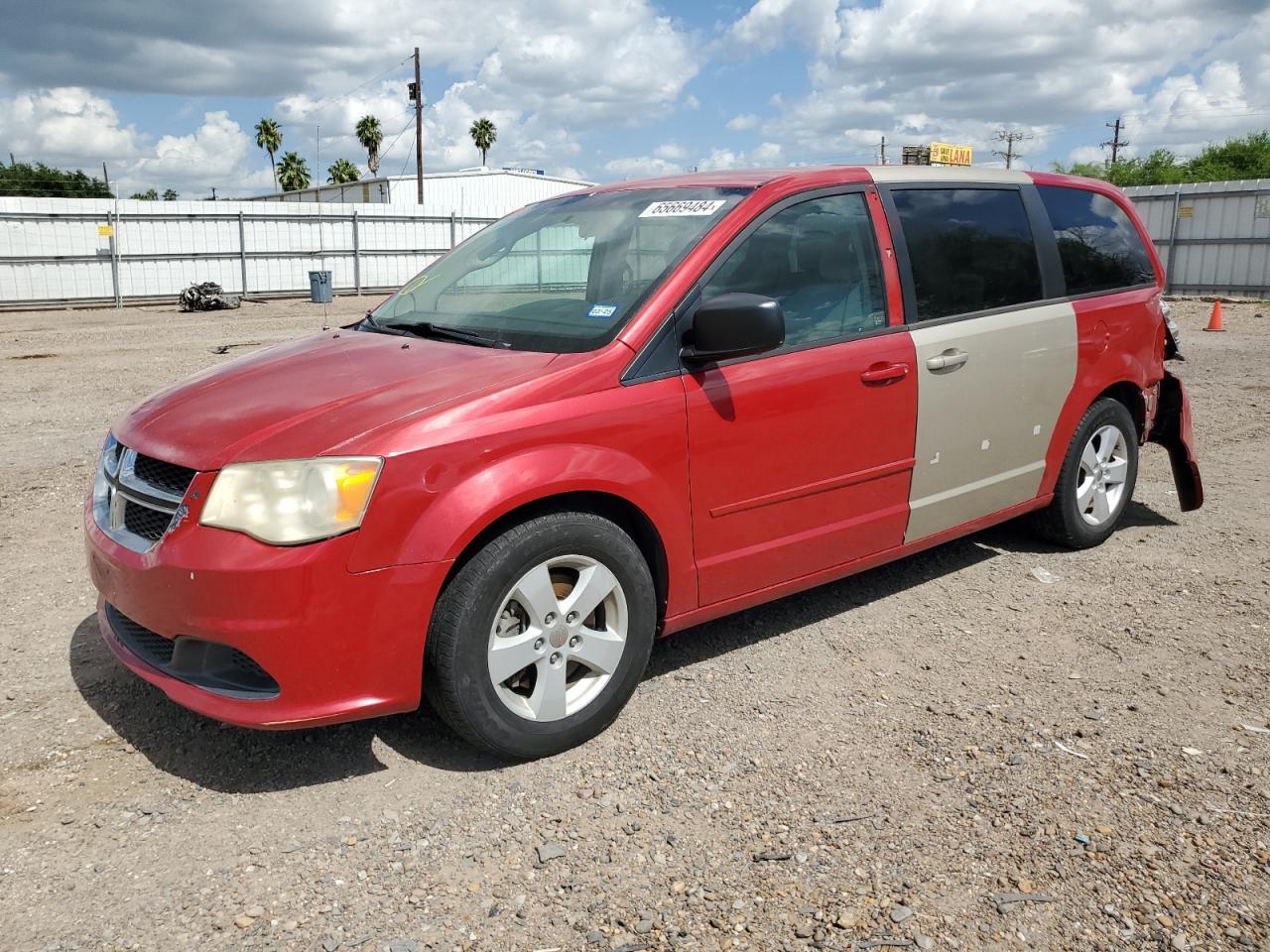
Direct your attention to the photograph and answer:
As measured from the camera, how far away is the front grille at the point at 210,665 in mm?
2922

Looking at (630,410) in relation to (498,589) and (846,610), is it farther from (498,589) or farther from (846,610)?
(846,610)

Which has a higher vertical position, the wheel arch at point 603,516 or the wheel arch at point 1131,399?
the wheel arch at point 1131,399

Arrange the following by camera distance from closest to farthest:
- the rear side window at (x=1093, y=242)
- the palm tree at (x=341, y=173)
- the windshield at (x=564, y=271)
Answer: the windshield at (x=564, y=271)
the rear side window at (x=1093, y=242)
the palm tree at (x=341, y=173)

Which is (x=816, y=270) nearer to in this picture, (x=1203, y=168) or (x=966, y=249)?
(x=966, y=249)

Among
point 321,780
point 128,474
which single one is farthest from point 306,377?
point 321,780

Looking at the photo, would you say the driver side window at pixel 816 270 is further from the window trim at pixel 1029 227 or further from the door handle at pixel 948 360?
the door handle at pixel 948 360

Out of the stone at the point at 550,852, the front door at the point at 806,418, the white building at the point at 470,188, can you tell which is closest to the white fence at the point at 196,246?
the white building at the point at 470,188

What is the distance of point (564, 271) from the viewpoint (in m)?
3.92

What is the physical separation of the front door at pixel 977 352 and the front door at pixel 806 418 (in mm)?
162

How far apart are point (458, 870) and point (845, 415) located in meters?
2.12

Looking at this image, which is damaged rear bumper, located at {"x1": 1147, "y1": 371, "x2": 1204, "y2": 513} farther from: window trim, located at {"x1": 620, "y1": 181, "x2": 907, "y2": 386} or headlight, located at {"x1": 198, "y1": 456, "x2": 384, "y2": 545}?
headlight, located at {"x1": 198, "y1": 456, "x2": 384, "y2": 545}

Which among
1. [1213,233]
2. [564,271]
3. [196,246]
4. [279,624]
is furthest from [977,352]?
[196,246]

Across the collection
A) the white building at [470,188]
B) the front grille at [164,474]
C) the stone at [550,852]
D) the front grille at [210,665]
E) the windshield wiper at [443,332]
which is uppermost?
the white building at [470,188]

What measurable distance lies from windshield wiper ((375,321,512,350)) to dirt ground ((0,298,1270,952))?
1320 millimetres
